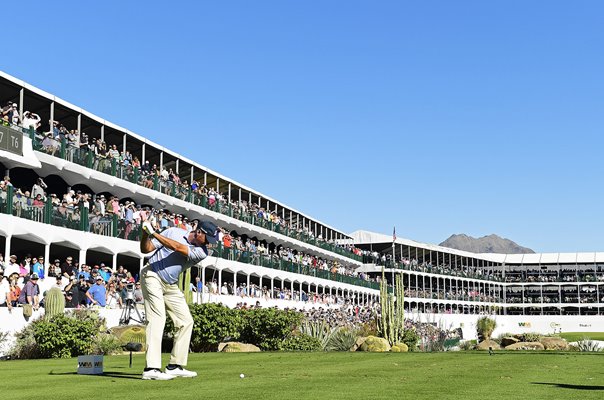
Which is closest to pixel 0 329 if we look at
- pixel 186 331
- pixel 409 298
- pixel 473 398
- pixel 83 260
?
pixel 83 260

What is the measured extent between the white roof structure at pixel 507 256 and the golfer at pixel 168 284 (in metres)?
80.0

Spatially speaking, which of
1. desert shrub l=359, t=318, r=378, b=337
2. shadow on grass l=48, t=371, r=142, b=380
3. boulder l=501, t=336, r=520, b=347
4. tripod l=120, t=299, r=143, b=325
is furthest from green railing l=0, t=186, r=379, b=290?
boulder l=501, t=336, r=520, b=347

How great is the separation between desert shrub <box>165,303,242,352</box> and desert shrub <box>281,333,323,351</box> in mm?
1390

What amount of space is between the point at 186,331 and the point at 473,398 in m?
3.71

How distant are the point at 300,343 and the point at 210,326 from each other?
277 cm

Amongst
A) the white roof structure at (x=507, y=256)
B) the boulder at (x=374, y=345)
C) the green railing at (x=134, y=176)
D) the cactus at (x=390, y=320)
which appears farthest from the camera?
the white roof structure at (x=507, y=256)

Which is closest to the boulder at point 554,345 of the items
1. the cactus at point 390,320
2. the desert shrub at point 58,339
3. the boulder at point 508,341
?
the cactus at point 390,320

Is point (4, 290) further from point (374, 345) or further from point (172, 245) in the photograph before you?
point (172, 245)

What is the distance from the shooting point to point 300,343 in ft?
73.9

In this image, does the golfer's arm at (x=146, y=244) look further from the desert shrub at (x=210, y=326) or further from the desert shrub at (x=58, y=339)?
the desert shrub at (x=210, y=326)

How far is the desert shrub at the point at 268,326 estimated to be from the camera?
2205 cm

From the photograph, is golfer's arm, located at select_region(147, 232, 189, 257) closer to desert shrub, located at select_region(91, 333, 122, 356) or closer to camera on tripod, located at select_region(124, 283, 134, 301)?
desert shrub, located at select_region(91, 333, 122, 356)

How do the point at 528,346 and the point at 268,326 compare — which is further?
the point at 528,346

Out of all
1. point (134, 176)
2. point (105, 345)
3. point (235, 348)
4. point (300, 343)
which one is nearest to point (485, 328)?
point (134, 176)
